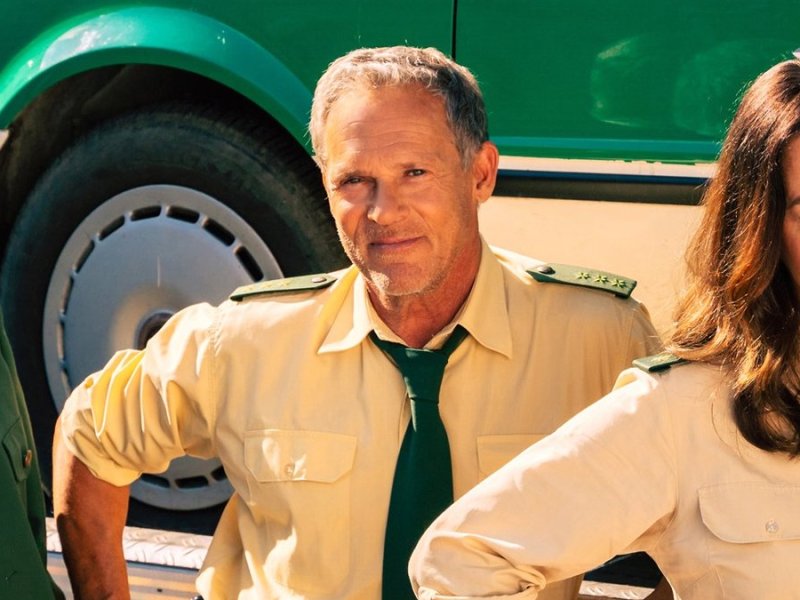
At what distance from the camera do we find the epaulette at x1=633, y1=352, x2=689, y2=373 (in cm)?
197

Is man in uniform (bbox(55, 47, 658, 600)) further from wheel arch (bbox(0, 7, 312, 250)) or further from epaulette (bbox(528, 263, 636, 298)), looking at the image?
wheel arch (bbox(0, 7, 312, 250))

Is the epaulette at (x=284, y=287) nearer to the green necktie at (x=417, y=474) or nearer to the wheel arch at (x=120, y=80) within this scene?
the green necktie at (x=417, y=474)

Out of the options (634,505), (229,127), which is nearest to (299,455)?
(634,505)

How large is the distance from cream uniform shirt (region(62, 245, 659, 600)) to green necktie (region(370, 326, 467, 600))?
3cm

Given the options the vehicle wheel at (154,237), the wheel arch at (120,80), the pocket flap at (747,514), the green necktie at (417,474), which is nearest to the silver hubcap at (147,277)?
the vehicle wheel at (154,237)

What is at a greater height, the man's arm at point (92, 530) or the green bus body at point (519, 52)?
the green bus body at point (519, 52)

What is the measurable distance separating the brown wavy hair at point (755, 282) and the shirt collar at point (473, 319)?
0.42 m

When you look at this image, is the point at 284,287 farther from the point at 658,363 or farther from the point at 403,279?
the point at 658,363

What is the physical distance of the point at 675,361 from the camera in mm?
1979

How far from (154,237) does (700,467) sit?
5.99 ft

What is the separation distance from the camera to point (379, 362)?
243 cm

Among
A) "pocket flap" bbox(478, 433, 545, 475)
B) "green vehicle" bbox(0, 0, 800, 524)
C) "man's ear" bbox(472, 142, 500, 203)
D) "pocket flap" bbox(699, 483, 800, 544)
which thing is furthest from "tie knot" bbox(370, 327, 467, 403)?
"green vehicle" bbox(0, 0, 800, 524)

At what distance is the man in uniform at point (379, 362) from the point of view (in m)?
2.36

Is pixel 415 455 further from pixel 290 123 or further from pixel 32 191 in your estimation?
pixel 32 191
